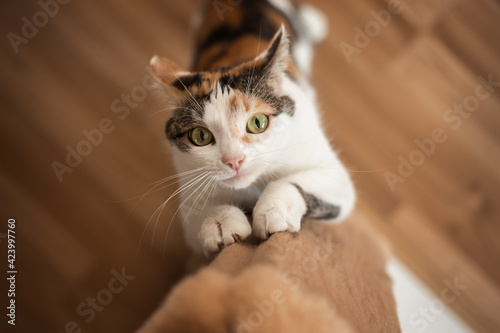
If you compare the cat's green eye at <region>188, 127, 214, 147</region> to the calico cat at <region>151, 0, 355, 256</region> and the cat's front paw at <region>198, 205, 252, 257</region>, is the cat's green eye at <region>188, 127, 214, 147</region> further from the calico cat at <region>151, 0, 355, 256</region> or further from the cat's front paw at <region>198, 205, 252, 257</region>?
the cat's front paw at <region>198, 205, 252, 257</region>

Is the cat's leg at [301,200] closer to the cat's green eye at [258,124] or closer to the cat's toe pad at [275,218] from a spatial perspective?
the cat's toe pad at [275,218]

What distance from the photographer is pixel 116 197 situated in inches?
62.1

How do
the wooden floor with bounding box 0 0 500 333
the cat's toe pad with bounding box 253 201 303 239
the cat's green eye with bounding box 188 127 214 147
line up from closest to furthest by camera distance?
the cat's toe pad with bounding box 253 201 303 239 → the cat's green eye with bounding box 188 127 214 147 → the wooden floor with bounding box 0 0 500 333

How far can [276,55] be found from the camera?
91 cm

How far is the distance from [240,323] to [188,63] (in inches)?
60.5

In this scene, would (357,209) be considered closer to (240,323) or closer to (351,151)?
(351,151)

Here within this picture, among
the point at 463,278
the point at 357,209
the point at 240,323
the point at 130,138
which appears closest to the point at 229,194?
the point at 240,323

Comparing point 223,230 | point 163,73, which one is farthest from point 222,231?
point 163,73

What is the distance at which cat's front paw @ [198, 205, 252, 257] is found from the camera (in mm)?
856

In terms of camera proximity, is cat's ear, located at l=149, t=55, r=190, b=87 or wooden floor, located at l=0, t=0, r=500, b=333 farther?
wooden floor, located at l=0, t=0, r=500, b=333

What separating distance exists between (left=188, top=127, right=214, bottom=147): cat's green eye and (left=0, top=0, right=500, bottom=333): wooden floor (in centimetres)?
54

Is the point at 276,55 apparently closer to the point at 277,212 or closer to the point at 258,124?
the point at 258,124

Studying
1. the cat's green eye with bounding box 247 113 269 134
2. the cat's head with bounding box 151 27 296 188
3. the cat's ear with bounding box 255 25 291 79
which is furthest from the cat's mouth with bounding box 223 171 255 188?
the cat's ear with bounding box 255 25 291 79

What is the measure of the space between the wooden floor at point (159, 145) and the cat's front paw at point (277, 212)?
0.73 meters
